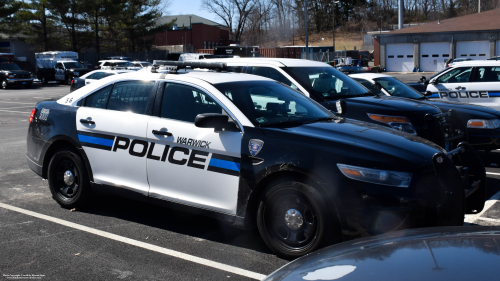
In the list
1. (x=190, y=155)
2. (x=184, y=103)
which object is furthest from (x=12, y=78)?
(x=190, y=155)

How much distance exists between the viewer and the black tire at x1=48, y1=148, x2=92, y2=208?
→ 5.60m

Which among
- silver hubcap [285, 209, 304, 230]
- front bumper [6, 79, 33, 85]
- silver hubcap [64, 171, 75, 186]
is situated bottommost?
silver hubcap [285, 209, 304, 230]

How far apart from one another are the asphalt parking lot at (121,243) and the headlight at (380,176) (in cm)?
104

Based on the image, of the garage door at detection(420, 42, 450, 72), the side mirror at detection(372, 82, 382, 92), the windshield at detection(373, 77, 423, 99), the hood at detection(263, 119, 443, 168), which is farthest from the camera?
the garage door at detection(420, 42, 450, 72)

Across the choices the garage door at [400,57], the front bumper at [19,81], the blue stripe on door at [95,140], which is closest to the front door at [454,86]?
the blue stripe on door at [95,140]

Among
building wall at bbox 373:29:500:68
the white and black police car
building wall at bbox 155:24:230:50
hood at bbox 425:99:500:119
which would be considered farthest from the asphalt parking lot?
building wall at bbox 155:24:230:50

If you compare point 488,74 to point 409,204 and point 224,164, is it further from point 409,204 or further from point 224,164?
point 224,164

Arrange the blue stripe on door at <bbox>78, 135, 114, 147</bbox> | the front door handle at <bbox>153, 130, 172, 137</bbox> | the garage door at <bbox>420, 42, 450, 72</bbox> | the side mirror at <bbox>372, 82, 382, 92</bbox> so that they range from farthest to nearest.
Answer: the garage door at <bbox>420, 42, 450, 72</bbox>
the side mirror at <bbox>372, 82, 382, 92</bbox>
the blue stripe on door at <bbox>78, 135, 114, 147</bbox>
the front door handle at <bbox>153, 130, 172, 137</bbox>

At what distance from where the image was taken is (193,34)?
7969 cm

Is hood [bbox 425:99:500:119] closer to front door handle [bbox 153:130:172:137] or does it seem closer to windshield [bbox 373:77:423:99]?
windshield [bbox 373:77:423:99]

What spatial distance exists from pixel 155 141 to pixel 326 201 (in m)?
1.92

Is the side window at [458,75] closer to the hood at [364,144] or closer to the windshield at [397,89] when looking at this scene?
the windshield at [397,89]

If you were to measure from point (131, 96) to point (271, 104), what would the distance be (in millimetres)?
1525

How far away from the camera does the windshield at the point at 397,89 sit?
1026 cm
